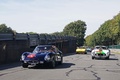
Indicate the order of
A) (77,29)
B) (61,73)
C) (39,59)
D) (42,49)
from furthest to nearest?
(77,29), (42,49), (39,59), (61,73)

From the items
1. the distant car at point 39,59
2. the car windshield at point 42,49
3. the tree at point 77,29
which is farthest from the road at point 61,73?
the tree at point 77,29

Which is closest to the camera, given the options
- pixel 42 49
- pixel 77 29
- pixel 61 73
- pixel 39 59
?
pixel 61 73

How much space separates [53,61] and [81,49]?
35031 mm

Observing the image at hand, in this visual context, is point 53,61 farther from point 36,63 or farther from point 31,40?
point 31,40

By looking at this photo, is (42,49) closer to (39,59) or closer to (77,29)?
(39,59)

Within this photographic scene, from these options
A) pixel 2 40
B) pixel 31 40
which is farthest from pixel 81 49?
pixel 2 40

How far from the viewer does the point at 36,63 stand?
59.4 feet

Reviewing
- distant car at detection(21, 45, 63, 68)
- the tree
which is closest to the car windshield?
distant car at detection(21, 45, 63, 68)

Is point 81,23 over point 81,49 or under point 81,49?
over

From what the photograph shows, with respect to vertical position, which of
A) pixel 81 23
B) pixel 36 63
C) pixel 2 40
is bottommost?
pixel 36 63

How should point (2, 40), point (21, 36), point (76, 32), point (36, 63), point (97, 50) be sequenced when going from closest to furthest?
point (36, 63) < point (2, 40) < point (21, 36) < point (97, 50) < point (76, 32)

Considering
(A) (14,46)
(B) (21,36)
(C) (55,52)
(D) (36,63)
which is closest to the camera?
(D) (36,63)

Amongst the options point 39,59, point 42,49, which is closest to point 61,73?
point 39,59

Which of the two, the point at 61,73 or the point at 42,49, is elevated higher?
the point at 42,49
